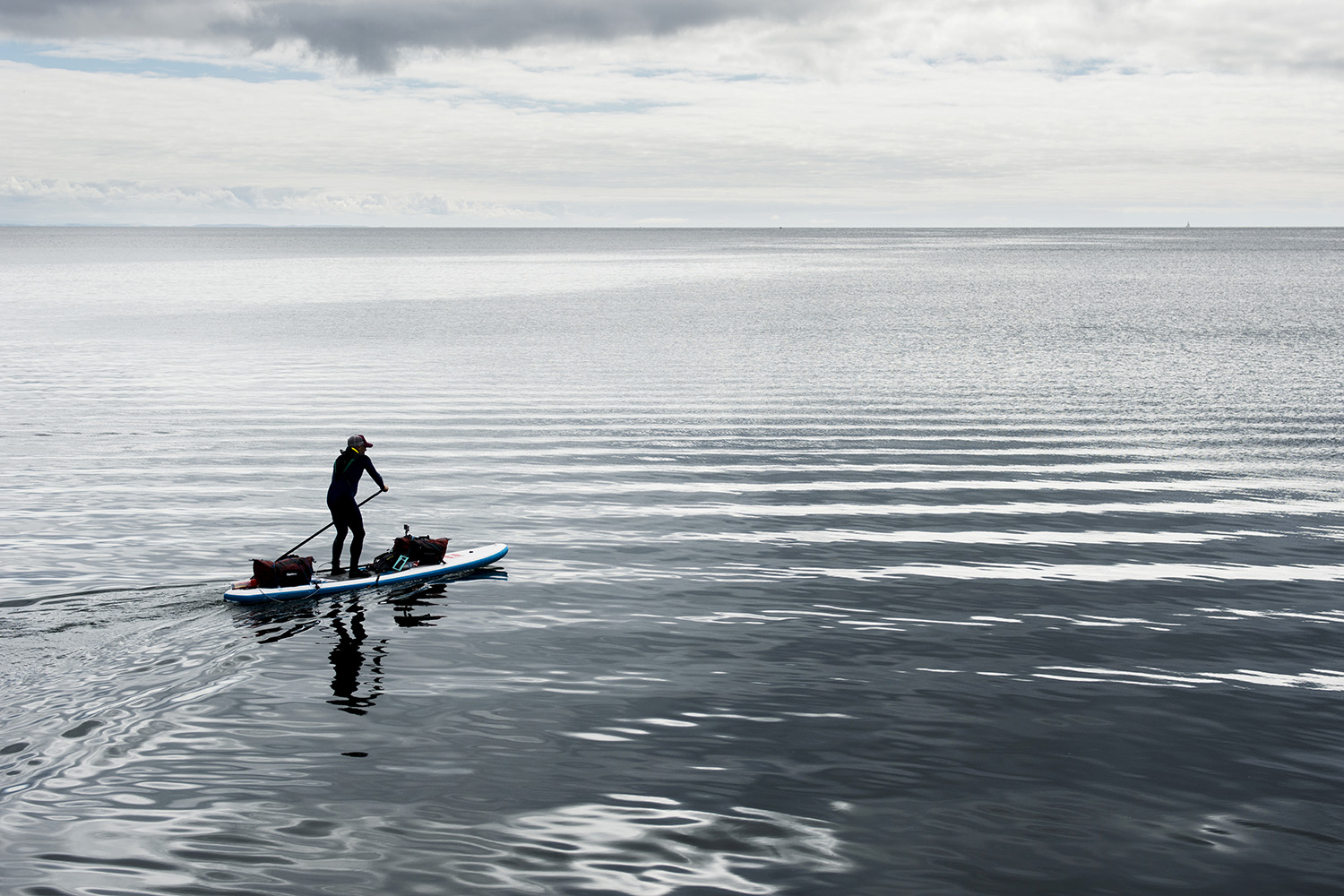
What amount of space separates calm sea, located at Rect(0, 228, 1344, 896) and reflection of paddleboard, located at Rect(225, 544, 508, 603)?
31 cm

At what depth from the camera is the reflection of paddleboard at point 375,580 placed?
17516 millimetres

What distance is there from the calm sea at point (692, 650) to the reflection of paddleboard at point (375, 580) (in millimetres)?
308

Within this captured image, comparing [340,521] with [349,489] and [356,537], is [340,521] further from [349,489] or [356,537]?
[349,489]

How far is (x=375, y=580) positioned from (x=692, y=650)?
6.48 meters

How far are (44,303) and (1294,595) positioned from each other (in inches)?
3794

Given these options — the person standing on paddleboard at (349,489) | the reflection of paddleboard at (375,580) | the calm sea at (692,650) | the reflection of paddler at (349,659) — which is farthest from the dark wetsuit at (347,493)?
the reflection of paddler at (349,659)

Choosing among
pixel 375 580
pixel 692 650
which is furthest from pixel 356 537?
pixel 692 650

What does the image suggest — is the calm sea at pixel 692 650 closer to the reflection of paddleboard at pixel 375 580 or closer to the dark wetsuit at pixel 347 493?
the reflection of paddleboard at pixel 375 580

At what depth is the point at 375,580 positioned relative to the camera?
19.2m

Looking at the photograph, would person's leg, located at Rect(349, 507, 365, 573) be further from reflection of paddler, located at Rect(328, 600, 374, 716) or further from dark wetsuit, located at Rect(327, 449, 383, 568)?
reflection of paddler, located at Rect(328, 600, 374, 716)

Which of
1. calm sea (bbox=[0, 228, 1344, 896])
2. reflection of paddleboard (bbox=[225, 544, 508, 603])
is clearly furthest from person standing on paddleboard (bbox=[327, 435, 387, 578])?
calm sea (bbox=[0, 228, 1344, 896])

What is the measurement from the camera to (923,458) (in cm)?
2923

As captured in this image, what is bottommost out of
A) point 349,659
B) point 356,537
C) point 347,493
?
point 349,659

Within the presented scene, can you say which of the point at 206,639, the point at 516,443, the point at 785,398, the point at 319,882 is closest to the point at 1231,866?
the point at 319,882
